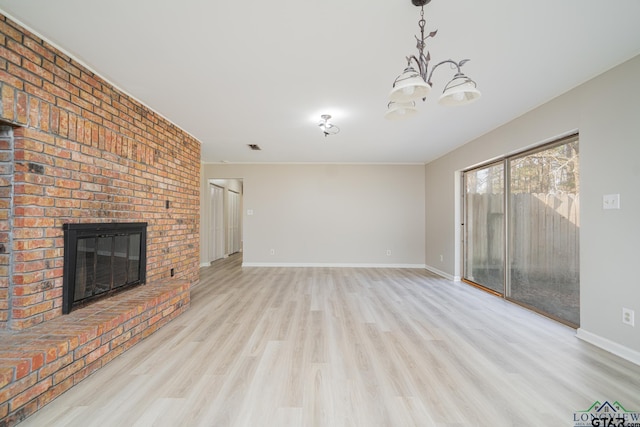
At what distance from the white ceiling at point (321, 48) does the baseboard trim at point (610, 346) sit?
94.3 inches

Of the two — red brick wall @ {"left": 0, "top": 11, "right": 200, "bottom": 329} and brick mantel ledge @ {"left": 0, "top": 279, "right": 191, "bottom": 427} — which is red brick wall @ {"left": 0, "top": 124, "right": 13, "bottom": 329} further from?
brick mantel ledge @ {"left": 0, "top": 279, "right": 191, "bottom": 427}

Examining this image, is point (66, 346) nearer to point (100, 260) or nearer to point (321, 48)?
point (100, 260)

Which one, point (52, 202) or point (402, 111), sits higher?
point (402, 111)

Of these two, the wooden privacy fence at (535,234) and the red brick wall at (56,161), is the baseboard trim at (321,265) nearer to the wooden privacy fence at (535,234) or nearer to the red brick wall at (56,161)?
the wooden privacy fence at (535,234)

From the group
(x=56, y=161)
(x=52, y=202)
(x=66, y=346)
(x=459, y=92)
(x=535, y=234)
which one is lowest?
(x=66, y=346)

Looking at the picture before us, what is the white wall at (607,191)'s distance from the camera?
223 centimetres

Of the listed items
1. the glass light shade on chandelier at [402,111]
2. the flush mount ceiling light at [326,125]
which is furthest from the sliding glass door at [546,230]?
the flush mount ceiling light at [326,125]

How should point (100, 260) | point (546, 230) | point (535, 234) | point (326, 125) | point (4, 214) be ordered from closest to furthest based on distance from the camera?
point (4, 214)
point (100, 260)
point (546, 230)
point (535, 234)
point (326, 125)

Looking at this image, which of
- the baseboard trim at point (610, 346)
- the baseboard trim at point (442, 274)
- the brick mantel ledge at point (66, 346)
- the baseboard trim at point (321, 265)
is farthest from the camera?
the baseboard trim at point (321, 265)

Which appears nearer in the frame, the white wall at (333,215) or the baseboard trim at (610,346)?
the baseboard trim at (610,346)

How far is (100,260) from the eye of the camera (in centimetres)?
257

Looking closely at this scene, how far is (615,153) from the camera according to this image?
2.36m

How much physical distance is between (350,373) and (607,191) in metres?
2.73

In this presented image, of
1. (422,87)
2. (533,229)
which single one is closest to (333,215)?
(533,229)
